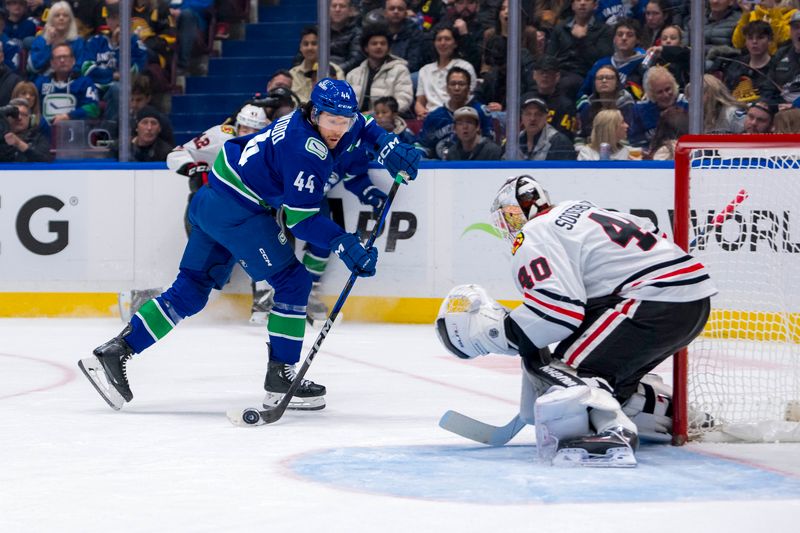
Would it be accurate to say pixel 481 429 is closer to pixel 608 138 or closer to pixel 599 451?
pixel 599 451

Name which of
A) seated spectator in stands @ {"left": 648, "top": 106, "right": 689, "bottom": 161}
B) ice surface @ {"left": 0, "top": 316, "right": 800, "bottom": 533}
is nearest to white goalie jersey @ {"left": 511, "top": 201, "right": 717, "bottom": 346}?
ice surface @ {"left": 0, "top": 316, "right": 800, "bottom": 533}

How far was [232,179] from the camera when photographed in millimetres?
4129

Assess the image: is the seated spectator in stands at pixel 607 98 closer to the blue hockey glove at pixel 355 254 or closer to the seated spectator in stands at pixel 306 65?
the seated spectator in stands at pixel 306 65

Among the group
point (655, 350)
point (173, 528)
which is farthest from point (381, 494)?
point (655, 350)

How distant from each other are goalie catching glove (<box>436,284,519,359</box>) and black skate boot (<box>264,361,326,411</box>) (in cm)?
95

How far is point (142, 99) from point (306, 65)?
0.95m

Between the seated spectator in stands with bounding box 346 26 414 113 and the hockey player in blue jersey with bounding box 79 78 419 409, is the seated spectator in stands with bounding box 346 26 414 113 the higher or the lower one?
the higher one

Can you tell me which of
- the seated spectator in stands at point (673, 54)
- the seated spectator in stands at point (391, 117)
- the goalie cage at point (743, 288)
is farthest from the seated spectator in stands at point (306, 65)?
the goalie cage at point (743, 288)

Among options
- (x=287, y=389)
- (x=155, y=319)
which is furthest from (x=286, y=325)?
(x=155, y=319)

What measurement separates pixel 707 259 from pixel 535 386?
1.40 m

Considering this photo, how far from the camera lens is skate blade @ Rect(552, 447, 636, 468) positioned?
9.79 ft

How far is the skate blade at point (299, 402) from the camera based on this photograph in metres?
4.02

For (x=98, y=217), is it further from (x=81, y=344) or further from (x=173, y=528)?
(x=173, y=528)

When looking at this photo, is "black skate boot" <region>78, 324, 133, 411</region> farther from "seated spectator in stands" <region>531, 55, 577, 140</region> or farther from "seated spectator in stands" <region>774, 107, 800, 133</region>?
"seated spectator in stands" <region>774, 107, 800, 133</region>
